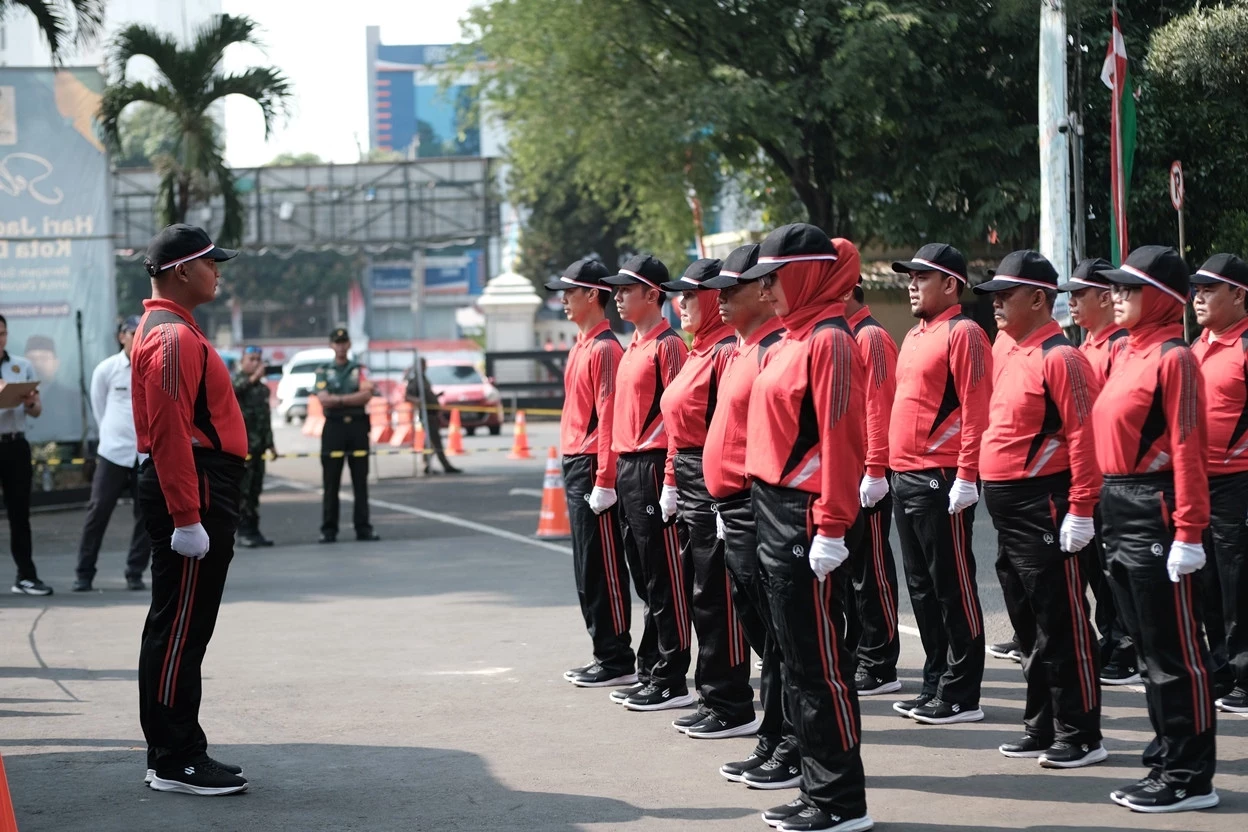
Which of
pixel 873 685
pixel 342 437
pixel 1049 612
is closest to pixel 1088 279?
pixel 1049 612

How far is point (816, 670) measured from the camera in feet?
18.5

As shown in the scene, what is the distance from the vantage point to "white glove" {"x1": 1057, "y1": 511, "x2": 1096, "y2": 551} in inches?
254

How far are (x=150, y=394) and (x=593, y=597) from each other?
3018 millimetres

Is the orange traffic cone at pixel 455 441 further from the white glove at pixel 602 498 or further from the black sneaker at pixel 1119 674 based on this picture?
the black sneaker at pixel 1119 674

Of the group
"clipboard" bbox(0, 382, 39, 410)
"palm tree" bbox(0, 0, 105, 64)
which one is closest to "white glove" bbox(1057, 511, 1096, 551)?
"clipboard" bbox(0, 382, 39, 410)

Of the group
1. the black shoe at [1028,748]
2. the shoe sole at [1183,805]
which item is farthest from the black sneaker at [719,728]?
the shoe sole at [1183,805]

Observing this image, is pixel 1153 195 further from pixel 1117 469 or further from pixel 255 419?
pixel 1117 469

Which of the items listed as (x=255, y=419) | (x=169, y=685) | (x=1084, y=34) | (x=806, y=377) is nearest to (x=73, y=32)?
(x=255, y=419)

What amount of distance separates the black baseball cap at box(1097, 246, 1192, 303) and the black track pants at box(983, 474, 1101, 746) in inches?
36.3

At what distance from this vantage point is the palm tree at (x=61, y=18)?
61.9 feet

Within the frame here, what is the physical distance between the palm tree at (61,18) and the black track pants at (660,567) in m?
13.5

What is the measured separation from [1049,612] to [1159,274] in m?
1.44

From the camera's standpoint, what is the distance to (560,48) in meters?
24.8

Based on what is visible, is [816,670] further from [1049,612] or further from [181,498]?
[181,498]
